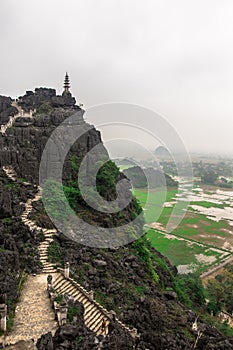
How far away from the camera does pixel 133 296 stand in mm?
19516

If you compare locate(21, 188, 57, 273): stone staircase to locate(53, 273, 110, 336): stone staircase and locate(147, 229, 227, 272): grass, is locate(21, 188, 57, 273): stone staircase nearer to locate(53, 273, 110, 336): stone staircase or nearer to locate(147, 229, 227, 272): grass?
locate(53, 273, 110, 336): stone staircase

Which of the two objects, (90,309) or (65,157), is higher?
(65,157)

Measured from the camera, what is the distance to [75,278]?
18.3 m

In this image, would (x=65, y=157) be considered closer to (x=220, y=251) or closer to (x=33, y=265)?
(x=33, y=265)

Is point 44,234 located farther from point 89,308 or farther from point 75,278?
point 89,308

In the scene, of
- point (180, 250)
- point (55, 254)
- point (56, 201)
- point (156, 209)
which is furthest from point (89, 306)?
point (156, 209)

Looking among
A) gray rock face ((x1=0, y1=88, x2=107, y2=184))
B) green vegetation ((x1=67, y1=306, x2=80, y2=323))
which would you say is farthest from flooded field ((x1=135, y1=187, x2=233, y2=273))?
green vegetation ((x1=67, y1=306, x2=80, y2=323))

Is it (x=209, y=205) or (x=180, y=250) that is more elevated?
(x=209, y=205)

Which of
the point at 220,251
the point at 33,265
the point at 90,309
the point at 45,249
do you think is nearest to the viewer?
the point at 90,309

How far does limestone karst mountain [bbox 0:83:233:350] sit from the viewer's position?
539 inches

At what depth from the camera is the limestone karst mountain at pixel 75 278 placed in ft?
45.0

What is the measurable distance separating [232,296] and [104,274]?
15852mm

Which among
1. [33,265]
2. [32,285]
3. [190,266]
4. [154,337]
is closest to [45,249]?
[33,265]

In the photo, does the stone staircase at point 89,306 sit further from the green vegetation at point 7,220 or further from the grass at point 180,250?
the grass at point 180,250
